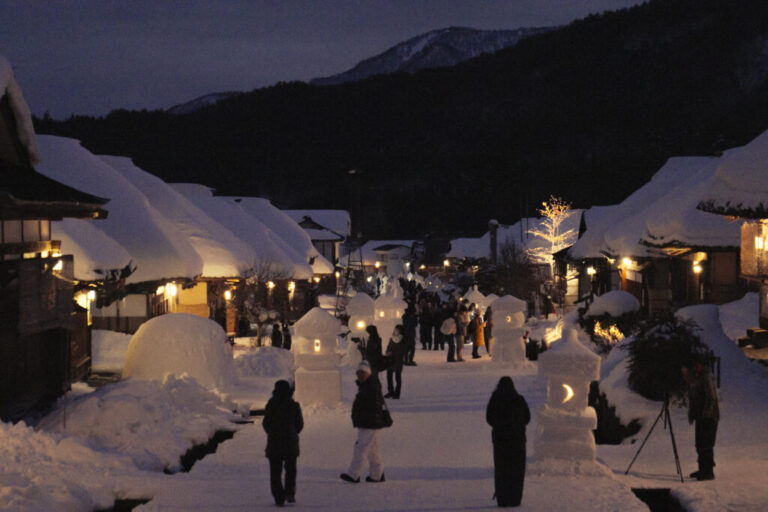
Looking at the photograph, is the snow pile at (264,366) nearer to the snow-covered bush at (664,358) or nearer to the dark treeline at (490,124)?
the snow-covered bush at (664,358)

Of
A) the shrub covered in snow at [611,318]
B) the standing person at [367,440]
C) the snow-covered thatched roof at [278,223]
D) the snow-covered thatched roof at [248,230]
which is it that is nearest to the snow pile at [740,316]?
the shrub covered in snow at [611,318]

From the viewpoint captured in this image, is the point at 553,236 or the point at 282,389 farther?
the point at 553,236

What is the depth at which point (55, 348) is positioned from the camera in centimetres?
1352

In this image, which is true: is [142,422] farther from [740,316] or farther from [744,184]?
[740,316]

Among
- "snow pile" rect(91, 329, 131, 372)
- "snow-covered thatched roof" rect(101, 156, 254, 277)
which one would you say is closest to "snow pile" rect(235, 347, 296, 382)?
"snow pile" rect(91, 329, 131, 372)

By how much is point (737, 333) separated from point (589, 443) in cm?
1088

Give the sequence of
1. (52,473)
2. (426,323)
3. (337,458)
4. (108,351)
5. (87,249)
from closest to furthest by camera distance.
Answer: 1. (52,473)
2. (337,458)
3. (87,249)
4. (108,351)
5. (426,323)

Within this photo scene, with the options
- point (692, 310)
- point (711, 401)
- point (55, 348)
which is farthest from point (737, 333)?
point (55, 348)

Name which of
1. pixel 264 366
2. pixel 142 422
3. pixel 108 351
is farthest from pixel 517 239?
pixel 142 422

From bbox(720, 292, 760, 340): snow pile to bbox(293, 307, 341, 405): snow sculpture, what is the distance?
970 centimetres

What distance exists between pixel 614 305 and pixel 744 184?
6851mm

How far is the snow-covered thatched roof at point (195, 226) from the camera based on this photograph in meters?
27.0

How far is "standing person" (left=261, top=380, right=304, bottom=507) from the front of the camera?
24.1ft

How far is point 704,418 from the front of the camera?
8.45 metres
